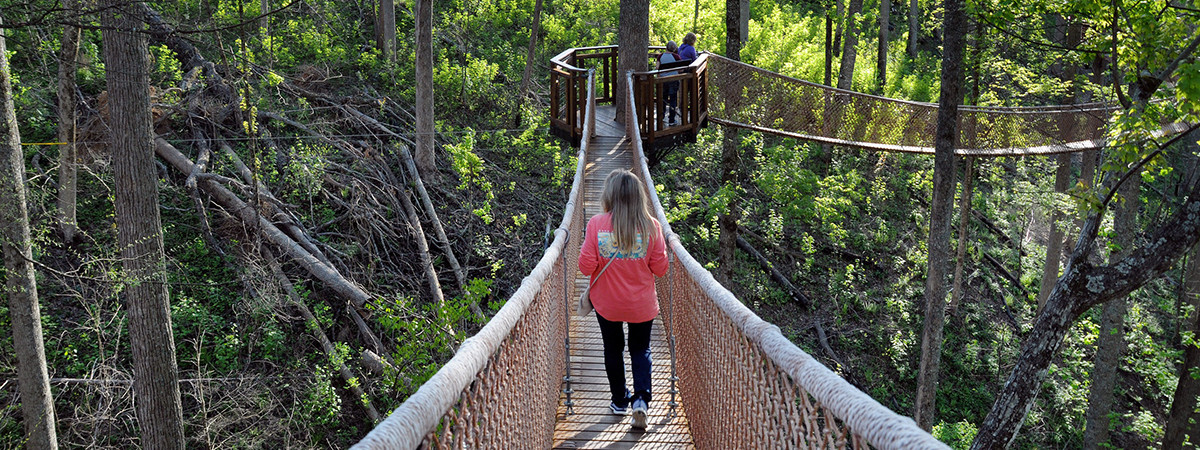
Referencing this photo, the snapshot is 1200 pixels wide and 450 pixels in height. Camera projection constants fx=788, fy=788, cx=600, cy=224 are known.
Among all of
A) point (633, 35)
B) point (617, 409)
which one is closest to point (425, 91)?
point (633, 35)

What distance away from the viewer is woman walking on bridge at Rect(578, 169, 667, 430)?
3312 millimetres

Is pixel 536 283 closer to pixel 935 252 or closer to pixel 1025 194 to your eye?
pixel 935 252

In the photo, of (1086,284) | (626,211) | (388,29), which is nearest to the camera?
(626,211)

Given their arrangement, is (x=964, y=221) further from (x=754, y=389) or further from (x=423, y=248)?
(x=754, y=389)

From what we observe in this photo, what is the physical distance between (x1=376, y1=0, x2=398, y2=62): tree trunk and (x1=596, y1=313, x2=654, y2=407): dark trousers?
499 inches

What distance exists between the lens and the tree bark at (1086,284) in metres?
6.35

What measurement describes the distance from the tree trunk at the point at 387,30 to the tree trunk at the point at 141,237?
8.68m

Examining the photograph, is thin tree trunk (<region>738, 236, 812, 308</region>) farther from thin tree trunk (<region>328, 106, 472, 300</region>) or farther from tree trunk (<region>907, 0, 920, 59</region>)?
tree trunk (<region>907, 0, 920, 59</region>)

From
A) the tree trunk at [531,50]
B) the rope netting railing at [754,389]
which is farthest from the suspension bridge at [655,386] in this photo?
the tree trunk at [531,50]

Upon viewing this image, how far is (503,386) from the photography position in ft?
8.18

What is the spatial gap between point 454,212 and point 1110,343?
1006cm

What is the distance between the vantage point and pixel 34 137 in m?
10.8

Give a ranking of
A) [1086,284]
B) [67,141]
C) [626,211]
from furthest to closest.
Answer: [67,141]
[1086,284]
[626,211]

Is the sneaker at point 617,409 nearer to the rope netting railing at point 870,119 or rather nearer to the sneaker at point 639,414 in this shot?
the sneaker at point 639,414
